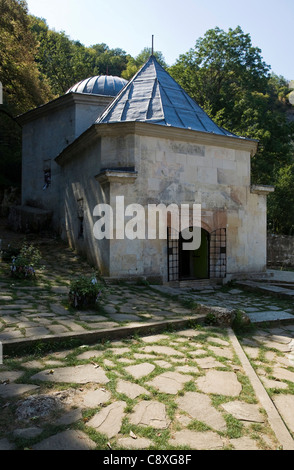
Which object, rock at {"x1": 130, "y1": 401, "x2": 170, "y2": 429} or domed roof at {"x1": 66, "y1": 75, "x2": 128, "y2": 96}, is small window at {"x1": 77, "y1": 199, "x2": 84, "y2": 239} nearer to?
domed roof at {"x1": 66, "y1": 75, "x2": 128, "y2": 96}

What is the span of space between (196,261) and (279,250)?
579cm

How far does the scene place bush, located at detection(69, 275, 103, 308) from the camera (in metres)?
5.45

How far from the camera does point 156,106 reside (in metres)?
9.88

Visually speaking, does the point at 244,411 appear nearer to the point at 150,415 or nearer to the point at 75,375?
the point at 150,415

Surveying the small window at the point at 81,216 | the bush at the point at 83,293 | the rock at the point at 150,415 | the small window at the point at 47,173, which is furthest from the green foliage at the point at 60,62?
the rock at the point at 150,415

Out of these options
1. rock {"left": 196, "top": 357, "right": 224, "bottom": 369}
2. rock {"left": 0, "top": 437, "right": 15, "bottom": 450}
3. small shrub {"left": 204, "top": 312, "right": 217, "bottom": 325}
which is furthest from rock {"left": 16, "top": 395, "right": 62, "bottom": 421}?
small shrub {"left": 204, "top": 312, "right": 217, "bottom": 325}

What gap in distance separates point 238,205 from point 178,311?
5.53 m

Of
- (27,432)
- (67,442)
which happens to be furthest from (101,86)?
(67,442)

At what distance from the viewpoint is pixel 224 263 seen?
32.8 feet

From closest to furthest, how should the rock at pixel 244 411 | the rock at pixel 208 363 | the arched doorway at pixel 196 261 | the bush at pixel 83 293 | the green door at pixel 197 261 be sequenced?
the rock at pixel 244 411
the rock at pixel 208 363
the bush at pixel 83 293
the arched doorway at pixel 196 261
the green door at pixel 197 261

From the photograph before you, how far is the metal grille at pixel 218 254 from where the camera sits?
32.5ft

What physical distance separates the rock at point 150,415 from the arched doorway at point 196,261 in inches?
292

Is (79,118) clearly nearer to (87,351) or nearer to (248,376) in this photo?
(87,351)

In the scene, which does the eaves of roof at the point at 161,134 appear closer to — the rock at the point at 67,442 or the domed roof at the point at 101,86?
the domed roof at the point at 101,86
